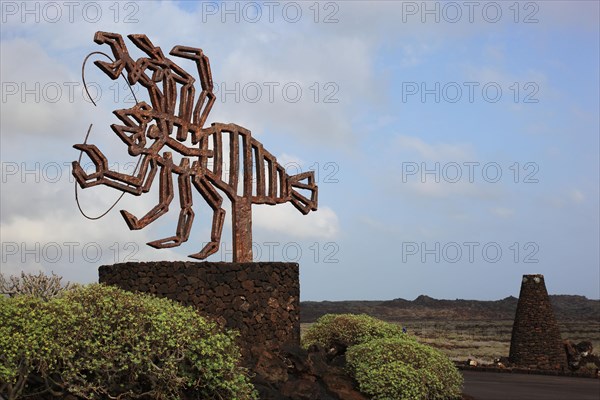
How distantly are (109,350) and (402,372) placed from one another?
6.19 meters

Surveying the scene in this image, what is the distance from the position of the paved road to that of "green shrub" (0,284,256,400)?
781cm

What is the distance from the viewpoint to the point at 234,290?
16.5 metres

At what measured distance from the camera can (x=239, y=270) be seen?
16.7 meters

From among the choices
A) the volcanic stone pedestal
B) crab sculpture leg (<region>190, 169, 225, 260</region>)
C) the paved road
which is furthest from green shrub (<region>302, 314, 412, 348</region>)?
crab sculpture leg (<region>190, 169, 225, 260</region>)

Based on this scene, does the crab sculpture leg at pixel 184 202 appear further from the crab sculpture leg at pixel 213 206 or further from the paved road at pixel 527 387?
the paved road at pixel 527 387

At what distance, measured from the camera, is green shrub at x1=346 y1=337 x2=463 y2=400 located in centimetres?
1466

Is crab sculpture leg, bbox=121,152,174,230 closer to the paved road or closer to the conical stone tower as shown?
the paved road

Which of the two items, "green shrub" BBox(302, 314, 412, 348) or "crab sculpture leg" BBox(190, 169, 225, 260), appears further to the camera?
"green shrub" BBox(302, 314, 412, 348)

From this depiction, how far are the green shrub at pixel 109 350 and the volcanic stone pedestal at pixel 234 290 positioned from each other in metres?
3.95

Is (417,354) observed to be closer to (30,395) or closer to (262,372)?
(262,372)

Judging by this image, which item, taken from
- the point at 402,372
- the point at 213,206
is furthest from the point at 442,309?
the point at 402,372

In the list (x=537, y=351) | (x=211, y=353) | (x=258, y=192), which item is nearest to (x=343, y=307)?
(x=537, y=351)

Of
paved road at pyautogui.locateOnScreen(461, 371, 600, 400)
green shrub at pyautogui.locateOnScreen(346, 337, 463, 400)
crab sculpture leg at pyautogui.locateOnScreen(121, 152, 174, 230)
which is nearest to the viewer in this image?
green shrub at pyautogui.locateOnScreen(346, 337, 463, 400)

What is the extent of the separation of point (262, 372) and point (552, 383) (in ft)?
35.5
